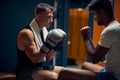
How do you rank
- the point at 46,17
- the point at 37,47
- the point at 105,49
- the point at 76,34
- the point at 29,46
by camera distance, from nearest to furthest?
1. the point at 105,49
2. the point at 29,46
3. the point at 37,47
4. the point at 46,17
5. the point at 76,34

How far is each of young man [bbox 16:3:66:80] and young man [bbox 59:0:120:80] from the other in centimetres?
47

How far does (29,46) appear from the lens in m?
2.97

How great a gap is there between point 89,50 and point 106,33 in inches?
9.1

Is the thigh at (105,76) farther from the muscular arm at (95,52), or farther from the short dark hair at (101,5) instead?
the short dark hair at (101,5)

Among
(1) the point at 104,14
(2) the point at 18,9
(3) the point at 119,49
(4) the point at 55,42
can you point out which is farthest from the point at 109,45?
(2) the point at 18,9

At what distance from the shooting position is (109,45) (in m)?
2.43

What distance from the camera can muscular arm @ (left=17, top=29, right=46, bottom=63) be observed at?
9.59 ft

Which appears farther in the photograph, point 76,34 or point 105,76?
point 76,34

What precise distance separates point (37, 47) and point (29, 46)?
15 cm

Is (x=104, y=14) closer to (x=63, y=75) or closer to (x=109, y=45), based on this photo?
(x=109, y=45)

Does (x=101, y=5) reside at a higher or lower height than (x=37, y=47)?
higher

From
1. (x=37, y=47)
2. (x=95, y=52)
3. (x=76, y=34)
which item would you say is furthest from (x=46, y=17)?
(x=76, y=34)

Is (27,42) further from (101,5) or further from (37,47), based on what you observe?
(101,5)

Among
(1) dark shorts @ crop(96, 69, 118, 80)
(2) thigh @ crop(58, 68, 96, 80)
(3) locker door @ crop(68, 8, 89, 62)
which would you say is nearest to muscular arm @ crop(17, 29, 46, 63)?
(2) thigh @ crop(58, 68, 96, 80)
